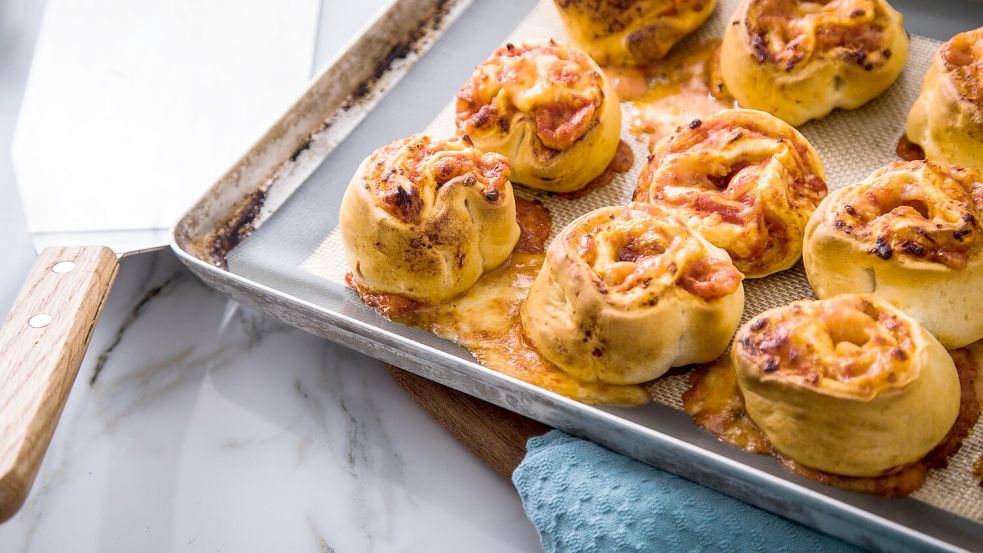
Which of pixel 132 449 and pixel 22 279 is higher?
pixel 22 279

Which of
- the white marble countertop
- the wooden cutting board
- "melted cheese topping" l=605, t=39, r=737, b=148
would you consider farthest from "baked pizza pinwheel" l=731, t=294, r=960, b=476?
"melted cheese topping" l=605, t=39, r=737, b=148

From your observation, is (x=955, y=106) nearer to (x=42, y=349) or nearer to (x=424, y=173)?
(x=424, y=173)

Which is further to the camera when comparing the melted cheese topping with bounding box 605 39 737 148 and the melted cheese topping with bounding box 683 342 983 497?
the melted cheese topping with bounding box 605 39 737 148

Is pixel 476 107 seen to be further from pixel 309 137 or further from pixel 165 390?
pixel 165 390

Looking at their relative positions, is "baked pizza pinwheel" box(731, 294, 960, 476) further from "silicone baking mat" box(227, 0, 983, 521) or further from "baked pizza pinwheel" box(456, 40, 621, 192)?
"baked pizza pinwheel" box(456, 40, 621, 192)

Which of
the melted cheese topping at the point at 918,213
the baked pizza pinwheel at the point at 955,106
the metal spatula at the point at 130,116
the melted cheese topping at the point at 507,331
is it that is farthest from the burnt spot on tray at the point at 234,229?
the baked pizza pinwheel at the point at 955,106

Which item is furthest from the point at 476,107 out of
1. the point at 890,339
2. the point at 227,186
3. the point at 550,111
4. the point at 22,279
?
the point at 22,279
